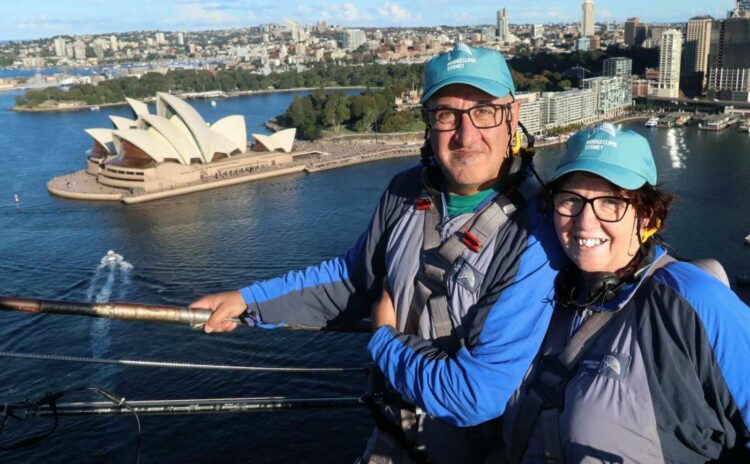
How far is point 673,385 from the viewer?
0.47 m

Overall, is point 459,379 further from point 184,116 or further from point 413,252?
point 184,116

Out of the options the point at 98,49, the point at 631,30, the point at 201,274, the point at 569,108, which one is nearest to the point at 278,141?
the point at 201,274

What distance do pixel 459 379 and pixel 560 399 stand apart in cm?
8

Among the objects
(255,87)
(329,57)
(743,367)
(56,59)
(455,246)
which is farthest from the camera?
(56,59)

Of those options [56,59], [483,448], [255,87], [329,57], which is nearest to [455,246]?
[483,448]

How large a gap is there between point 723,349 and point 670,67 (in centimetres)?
2324

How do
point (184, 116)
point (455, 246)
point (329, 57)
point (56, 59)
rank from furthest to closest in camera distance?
point (56, 59)
point (329, 57)
point (184, 116)
point (455, 246)

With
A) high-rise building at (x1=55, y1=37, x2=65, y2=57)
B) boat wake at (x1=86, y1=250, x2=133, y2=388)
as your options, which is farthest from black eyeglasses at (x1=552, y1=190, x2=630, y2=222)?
high-rise building at (x1=55, y1=37, x2=65, y2=57)

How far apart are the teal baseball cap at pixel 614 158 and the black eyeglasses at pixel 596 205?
0.02 meters

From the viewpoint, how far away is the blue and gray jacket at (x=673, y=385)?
0.46m

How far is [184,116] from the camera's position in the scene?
1166cm

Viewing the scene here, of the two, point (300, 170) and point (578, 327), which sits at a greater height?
point (578, 327)

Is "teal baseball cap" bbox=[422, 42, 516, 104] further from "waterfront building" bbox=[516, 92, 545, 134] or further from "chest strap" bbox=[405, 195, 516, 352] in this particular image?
"waterfront building" bbox=[516, 92, 545, 134]

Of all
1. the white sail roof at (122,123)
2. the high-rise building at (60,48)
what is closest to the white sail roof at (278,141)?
the white sail roof at (122,123)
